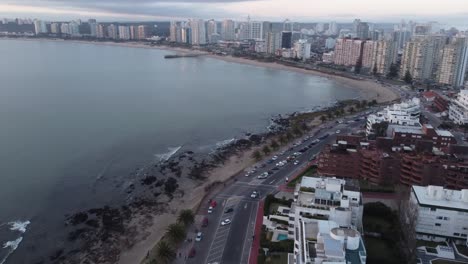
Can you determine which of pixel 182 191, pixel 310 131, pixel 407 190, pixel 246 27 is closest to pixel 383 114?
pixel 310 131

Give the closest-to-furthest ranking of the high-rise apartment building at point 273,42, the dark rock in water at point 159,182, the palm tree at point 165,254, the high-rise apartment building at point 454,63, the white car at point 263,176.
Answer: the palm tree at point 165,254
the white car at point 263,176
the dark rock in water at point 159,182
the high-rise apartment building at point 454,63
the high-rise apartment building at point 273,42

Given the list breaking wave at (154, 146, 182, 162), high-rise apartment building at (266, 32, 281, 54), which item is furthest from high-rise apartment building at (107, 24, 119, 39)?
breaking wave at (154, 146, 182, 162)

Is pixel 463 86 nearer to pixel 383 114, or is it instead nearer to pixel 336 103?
pixel 336 103

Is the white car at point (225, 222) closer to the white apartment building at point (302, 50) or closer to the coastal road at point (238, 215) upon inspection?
the coastal road at point (238, 215)

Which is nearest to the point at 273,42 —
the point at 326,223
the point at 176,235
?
the point at 176,235

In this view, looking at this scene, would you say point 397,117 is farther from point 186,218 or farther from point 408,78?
point 408,78

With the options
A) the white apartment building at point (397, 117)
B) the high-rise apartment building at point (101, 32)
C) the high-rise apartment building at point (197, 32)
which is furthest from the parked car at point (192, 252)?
the high-rise apartment building at point (101, 32)
